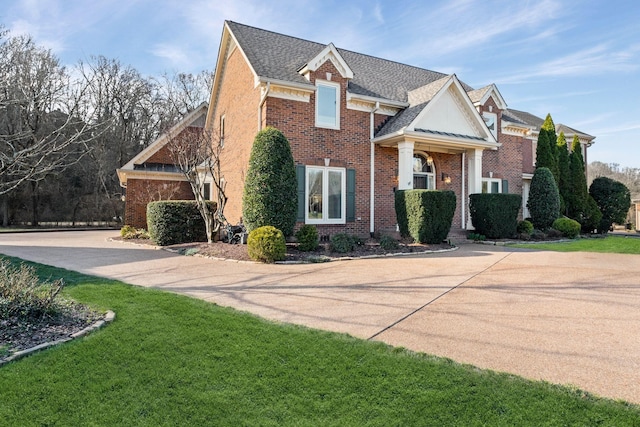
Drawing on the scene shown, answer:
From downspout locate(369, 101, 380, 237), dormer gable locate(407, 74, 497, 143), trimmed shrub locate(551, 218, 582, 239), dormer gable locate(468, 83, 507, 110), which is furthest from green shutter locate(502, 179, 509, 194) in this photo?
downspout locate(369, 101, 380, 237)

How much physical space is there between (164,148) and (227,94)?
6.63 metres

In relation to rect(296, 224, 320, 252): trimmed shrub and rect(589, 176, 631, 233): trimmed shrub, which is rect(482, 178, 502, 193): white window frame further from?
rect(296, 224, 320, 252): trimmed shrub

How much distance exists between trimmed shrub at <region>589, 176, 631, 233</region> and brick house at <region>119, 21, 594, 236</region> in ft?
31.3

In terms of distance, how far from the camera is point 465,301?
18.4ft

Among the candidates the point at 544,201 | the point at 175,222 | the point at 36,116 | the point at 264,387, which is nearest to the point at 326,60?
the point at 175,222

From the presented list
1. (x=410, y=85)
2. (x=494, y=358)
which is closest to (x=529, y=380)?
(x=494, y=358)

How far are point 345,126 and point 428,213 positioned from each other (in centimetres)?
439

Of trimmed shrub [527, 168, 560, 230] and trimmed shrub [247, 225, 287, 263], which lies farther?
trimmed shrub [527, 168, 560, 230]

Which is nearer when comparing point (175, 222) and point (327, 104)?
point (175, 222)

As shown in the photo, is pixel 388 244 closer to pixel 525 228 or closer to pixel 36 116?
pixel 525 228

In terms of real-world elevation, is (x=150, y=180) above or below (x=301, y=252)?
above

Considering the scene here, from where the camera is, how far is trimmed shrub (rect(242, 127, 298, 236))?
10898 millimetres

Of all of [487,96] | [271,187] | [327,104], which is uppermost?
[487,96]

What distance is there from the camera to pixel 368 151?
1433 centimetres
